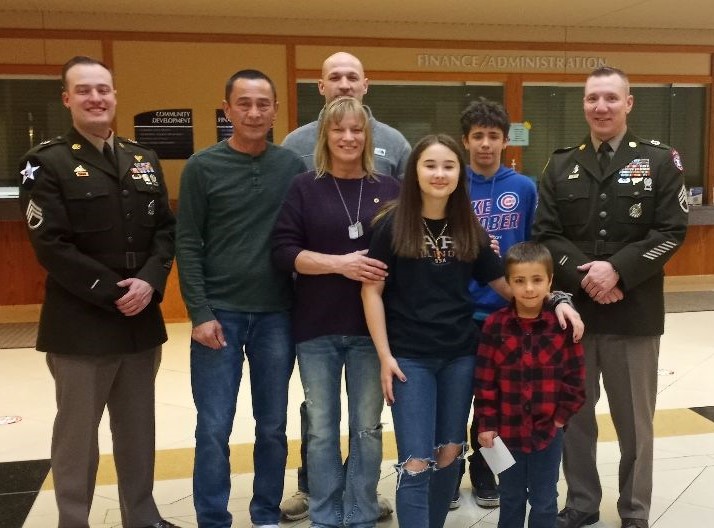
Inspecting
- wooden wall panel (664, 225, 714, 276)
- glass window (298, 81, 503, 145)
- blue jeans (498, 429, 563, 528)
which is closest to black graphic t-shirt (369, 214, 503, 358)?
blue jeans (498, 429, 563, 528)

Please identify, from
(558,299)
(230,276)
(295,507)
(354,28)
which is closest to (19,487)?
(295,507)

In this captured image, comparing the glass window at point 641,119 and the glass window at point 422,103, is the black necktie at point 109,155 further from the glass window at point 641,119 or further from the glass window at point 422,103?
the glass window at point 641,119

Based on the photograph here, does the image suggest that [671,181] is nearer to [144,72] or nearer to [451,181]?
[451,181]

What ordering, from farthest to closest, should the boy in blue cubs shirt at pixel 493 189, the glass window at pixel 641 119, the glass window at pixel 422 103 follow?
the glass window at pixel 641 119, the glass window at pixel 422 103, the boy in blue cubs shirt at pixel 493 189

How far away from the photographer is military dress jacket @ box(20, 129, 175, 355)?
2582 millimetres

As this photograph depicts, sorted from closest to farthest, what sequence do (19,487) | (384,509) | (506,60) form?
(384,509) < (19,487) < (506,60)

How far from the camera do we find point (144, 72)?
23.9 feet

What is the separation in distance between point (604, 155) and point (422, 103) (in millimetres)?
5435

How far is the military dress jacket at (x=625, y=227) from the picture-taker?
2.79 metres

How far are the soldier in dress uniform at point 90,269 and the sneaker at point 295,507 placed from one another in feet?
2.37

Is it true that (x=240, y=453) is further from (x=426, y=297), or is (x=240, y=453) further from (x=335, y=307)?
(x=426, y=297)

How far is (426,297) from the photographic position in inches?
97.6

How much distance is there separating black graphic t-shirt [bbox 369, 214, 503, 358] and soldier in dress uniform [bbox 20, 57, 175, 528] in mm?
870

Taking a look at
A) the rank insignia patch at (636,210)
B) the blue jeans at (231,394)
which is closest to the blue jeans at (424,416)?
the blue jeans at (231,394)
